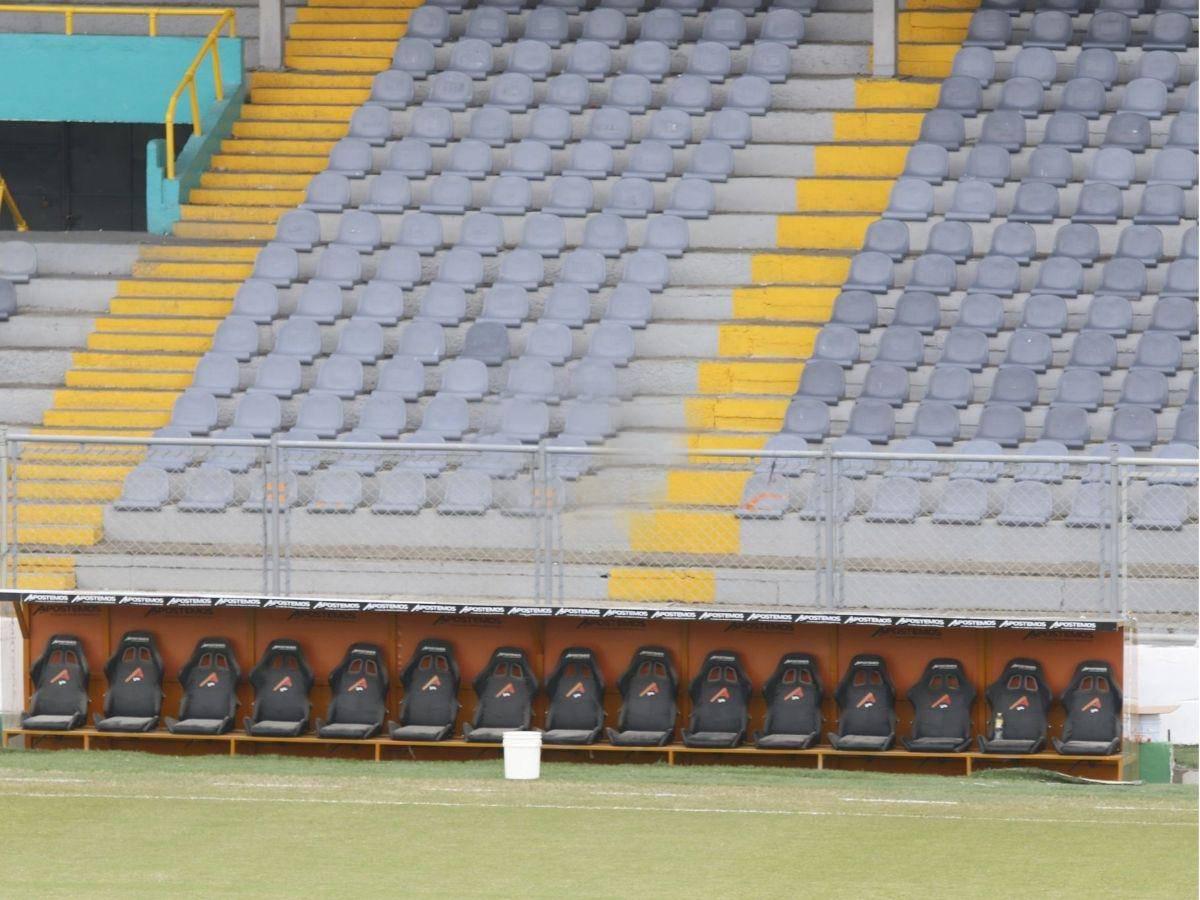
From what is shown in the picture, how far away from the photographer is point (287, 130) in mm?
22359

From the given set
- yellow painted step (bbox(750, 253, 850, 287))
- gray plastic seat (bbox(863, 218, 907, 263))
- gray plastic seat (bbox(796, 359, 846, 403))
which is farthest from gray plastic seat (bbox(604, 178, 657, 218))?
gray plastic seat (bbox(796, 359, 846, 403))

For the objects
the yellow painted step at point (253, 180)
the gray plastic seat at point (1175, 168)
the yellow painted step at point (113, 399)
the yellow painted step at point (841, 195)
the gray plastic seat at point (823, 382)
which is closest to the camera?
the gray plastic seat at point (823, 382)

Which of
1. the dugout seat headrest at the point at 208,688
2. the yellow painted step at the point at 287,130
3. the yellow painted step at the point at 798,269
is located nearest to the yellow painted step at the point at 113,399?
the yellow painted step at the point at 287,130

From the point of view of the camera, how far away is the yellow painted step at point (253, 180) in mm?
21750

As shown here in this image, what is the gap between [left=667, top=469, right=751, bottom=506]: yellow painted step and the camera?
48.1ft

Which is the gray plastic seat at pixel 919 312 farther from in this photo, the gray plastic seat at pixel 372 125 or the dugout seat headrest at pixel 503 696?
the dugout seat headrest at pixel 503 696

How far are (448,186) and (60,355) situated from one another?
11.9ft

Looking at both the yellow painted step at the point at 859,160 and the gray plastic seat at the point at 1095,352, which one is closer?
the gray plastic seat at the point at 1095,352

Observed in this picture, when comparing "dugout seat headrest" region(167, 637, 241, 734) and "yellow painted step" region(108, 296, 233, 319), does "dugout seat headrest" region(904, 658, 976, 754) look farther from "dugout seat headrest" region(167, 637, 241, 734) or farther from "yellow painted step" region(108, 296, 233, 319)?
"yellow painted step" region(108, 296, 233, 319)

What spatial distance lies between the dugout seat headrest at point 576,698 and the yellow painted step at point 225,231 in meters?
7.55

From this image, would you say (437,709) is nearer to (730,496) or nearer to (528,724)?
(528,724)

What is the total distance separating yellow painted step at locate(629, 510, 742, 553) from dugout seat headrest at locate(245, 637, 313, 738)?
229 cm

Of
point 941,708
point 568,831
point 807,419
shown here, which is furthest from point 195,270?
point 568,831

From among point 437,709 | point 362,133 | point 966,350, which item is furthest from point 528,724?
point 362,133
